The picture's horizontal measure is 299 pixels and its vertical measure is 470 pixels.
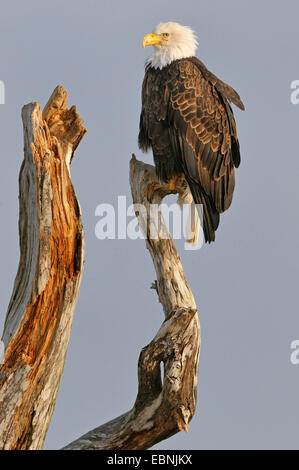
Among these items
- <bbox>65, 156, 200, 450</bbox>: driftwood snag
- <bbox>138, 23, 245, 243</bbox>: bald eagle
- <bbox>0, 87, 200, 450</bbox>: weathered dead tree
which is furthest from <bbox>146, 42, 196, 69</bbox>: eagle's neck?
<bbox>65, 156, 200, 450</bbox>: driftwood snag

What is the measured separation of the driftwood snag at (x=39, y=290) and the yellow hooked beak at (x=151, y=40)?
2213mm

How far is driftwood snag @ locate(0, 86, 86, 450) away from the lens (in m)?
7.11

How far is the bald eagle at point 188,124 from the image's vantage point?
8711 mm

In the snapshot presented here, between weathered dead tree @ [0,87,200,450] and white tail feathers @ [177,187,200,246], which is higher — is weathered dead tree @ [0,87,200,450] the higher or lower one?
the lower one

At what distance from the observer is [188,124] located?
877cm

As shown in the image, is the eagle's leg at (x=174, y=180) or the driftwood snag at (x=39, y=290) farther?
the eagle's leg at (x=174, y=180)

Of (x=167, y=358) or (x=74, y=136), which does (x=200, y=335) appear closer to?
(x=167, y=358)

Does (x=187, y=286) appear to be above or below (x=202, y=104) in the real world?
below

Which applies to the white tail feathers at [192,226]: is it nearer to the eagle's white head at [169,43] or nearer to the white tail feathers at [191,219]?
the white tail feathers at [191,219]

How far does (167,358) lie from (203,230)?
5.83 feet

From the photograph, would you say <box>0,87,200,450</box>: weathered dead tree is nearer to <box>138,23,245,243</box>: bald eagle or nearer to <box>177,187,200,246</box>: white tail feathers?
<box>138,23,245,243</box>: bald eagle

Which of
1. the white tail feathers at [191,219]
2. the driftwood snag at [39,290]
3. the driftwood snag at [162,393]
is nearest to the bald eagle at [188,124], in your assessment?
the white tail feathers at [191,219]

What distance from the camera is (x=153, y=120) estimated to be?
28.8 feet
